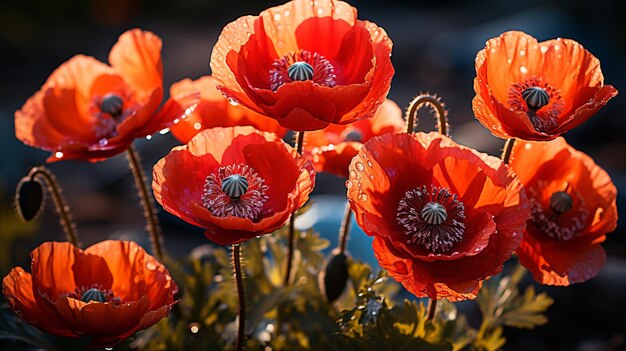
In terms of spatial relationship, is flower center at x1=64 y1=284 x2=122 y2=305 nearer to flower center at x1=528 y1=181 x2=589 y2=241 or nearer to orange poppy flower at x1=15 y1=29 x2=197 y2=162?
orange poppy flower at x1=15 y1=29 x2=197 y2=162

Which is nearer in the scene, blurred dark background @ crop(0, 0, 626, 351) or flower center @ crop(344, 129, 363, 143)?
flower center @ crop(344, 129, 363, 143)

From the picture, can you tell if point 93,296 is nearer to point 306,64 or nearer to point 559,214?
point 306,64

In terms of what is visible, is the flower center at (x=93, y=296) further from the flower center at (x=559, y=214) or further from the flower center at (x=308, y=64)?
the flower center at (x=559, y=214)

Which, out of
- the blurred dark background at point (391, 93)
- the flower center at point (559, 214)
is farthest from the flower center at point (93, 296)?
the flower center at point (559, 214)

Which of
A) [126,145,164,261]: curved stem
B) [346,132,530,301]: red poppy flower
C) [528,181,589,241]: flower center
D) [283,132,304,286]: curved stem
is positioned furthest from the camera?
[126,145,164,261]: curved stem

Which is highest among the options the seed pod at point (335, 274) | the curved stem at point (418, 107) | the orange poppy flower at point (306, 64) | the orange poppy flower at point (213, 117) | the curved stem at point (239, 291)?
the orange poppy flower at point (306, 64)

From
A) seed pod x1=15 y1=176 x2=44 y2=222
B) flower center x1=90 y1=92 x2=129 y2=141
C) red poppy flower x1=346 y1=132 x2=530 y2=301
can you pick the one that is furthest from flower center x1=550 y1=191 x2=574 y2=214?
seed pod x1=15 y1=176 x2=44 y2=222

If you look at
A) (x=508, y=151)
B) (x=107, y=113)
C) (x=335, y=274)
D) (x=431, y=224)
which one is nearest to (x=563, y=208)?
(x=508, y=151)
